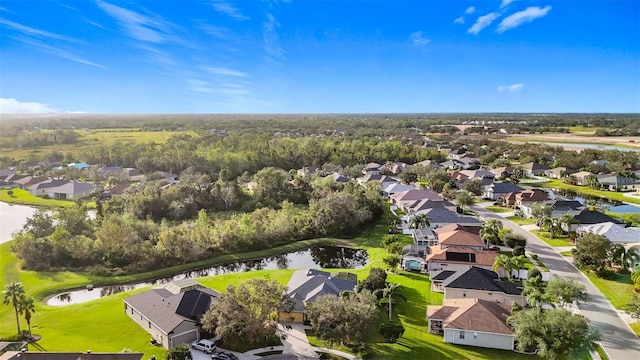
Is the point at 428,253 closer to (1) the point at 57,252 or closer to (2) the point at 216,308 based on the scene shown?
(2) the point at 216,308

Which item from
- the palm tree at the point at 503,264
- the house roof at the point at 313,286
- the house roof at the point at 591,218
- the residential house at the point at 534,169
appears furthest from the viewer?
the residential house at the point at 534,169

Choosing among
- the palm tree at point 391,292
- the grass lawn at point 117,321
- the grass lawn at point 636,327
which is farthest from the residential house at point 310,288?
the grass lawn at point 636,327

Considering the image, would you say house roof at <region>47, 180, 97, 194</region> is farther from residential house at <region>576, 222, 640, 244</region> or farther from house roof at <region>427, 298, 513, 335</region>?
residential house at <region>576, 222, 640, 244</region>

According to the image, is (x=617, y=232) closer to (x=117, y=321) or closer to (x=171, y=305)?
(x=171, y=305)

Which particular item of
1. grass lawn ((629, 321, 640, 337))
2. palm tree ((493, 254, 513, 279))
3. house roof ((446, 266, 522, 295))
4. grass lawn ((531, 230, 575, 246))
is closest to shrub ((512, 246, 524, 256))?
grass lawn ((531, 230, 575, 246))

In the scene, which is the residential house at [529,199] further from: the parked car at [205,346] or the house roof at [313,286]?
the parked car at [205,346]

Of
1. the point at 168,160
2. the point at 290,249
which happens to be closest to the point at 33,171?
the point at 168,160
